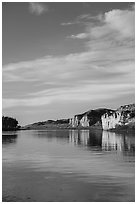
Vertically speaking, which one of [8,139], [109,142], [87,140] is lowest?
[8,139]

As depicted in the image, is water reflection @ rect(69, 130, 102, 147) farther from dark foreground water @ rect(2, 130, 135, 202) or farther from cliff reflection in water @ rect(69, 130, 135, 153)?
dark foreground water @ rect(2, 130, 135, 202)

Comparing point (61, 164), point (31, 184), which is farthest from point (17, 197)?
point (61, 164)

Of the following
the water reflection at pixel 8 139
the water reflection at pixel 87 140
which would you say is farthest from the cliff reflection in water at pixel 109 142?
the water reflection at pixel 8 139

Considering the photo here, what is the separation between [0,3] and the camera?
1694 centimetres

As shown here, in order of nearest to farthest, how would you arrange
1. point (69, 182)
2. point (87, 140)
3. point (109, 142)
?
1. point (69, 182)
2. point (109, 142)
3. point (87, 140)

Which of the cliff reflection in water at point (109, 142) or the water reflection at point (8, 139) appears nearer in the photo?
the cliff reflection in water at point (109, 142)

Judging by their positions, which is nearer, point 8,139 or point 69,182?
point 69,182

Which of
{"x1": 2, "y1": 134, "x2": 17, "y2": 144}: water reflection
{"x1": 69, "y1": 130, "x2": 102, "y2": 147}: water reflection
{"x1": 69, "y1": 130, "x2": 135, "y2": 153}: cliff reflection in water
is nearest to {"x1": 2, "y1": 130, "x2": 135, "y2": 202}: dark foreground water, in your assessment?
{"x1": 69, "y1": 130, "x2": 135, "y2": 153}: cliff reflection in water

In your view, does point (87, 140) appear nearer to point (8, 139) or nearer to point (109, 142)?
point (109, 142)

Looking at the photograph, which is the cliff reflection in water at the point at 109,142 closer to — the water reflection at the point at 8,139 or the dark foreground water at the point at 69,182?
the water reflection at the point at 8,139

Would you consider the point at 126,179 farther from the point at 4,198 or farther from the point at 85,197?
the point at 4,198

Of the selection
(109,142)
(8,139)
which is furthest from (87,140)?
(8,139)

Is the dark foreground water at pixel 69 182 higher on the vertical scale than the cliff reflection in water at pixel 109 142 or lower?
higher

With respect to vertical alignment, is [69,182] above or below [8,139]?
above
